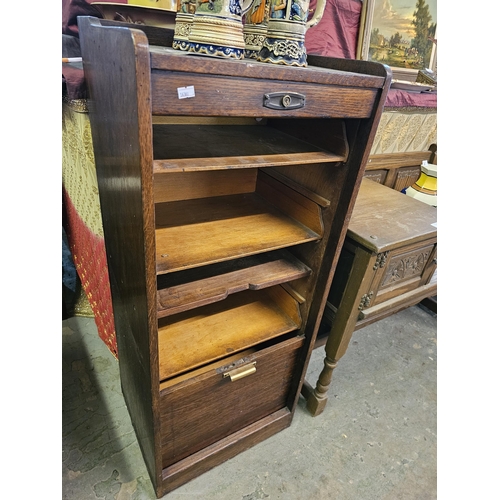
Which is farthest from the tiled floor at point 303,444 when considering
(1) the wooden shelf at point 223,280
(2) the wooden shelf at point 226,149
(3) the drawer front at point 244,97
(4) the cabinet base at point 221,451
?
(3) the drawer front at point 244,97

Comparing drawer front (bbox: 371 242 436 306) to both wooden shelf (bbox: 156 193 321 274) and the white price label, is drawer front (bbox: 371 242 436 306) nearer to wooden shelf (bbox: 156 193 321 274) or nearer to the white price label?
wooden shelf (bbox: 156 193 321 274)

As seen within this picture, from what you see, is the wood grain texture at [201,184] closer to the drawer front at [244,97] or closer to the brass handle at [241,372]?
the drawer front at [244,97]

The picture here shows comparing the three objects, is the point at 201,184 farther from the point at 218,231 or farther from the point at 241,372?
the point at 241,372

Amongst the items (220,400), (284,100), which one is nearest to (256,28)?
(284,100)

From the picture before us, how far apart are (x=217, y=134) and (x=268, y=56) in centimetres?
29

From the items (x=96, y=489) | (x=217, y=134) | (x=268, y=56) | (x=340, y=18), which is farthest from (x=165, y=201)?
(x=340, y=18)

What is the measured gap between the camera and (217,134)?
972 millimetres

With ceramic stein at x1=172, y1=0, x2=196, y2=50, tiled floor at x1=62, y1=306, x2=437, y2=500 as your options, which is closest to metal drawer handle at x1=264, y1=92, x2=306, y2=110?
ceramic stein at x1=172, y1=0, x2=196, y2=50

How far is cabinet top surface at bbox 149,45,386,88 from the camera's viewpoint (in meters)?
0.55

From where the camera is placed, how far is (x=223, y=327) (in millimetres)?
1152

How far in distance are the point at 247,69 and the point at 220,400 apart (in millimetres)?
956

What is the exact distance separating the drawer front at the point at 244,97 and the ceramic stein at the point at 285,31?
3.5 inches

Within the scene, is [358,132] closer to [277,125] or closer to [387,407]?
[277,125]

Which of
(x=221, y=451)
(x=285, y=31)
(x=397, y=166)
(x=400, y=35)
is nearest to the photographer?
(x=285, y=31)
